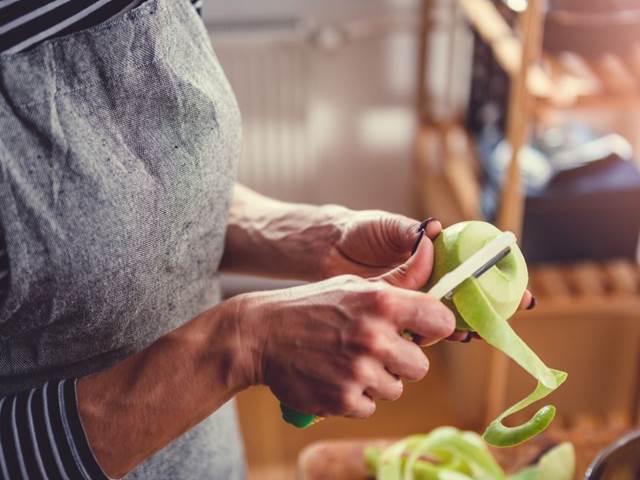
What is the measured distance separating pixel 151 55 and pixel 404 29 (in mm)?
1637

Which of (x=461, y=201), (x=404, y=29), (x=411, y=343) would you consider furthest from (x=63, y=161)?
(x=404, y=29)

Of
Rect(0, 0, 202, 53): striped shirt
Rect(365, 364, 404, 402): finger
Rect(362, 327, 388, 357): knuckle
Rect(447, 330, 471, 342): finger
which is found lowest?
Rect(447, 330, 471, 342): finger

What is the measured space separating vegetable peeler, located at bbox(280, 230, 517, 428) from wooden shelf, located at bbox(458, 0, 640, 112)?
3.06 ft

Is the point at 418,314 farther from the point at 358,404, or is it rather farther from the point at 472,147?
the point at 472,147

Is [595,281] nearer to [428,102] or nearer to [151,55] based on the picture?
[428,102]

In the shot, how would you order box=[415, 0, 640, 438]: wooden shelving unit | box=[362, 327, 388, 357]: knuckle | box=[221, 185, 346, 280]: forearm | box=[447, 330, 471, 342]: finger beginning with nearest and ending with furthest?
box=[362, 327, 388, 357]: knuckle < box=[447, 330, 471, 342]: finger < box=[221, 185, 346, 280]: forearm < box=[415, 0, 640, 438]: wooden shelving unit

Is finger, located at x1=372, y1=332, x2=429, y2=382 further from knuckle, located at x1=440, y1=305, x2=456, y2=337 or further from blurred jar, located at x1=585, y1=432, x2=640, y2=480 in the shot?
blurred jar, located at x1=585, y1=432, x2=640, y2=480

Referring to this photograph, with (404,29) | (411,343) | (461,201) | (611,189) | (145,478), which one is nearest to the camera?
(411,343)

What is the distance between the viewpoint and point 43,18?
2.47 feet

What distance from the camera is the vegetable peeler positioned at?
0.72 metres

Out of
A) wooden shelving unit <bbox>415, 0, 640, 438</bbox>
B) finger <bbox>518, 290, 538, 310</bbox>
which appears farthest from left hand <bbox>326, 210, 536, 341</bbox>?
wooden shelving unit <bbox>415, 0, 640, 438</bbox>

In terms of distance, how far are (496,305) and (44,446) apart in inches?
15.7

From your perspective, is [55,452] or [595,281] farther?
[595,281]

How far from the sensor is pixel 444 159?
2.40 meters
